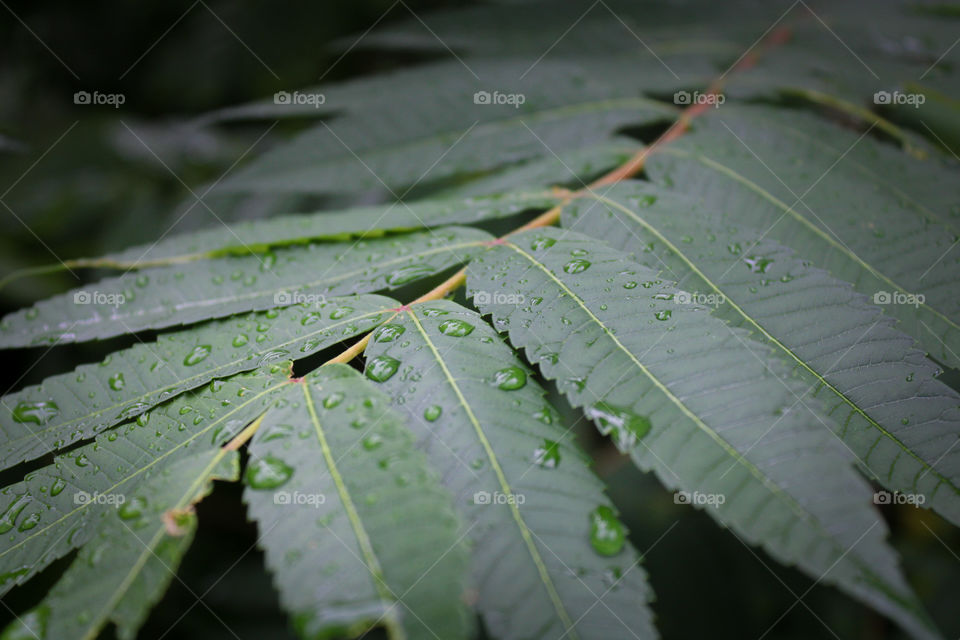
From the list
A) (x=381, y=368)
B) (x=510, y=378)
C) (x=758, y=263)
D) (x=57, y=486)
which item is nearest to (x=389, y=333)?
(x=381, y=368)

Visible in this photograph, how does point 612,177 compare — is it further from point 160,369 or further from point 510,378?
point 160,369

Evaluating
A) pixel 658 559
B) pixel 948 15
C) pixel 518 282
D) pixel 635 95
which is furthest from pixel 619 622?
pixel 948 15

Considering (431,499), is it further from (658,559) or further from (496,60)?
(658,559)

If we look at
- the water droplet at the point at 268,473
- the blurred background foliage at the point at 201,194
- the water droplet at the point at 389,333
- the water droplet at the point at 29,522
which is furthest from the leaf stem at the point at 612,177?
the blurred background foliage at the point at 201,194

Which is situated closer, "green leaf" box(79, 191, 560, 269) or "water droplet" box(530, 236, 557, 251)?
"water droplet" box(530, 236, 557, 251)

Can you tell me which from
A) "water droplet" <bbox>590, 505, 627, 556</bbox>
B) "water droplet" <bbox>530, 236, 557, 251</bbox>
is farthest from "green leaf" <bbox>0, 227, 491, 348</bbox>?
"water droplet" <bbox>590, 505, 627, 556</bbox>

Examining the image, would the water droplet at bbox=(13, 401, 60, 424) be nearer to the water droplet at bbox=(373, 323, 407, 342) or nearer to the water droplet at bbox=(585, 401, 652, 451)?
the water droplet at bbox=(373, 323, 407, 342)
